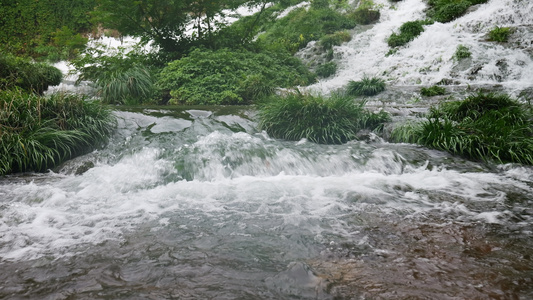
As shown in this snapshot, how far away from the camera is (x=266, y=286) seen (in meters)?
1.94

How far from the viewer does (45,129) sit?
16.9 ft

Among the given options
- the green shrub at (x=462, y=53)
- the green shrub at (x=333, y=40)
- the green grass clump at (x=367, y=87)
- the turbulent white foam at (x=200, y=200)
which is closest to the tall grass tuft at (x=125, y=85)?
the turbulent white foam at (x=200, y=200)

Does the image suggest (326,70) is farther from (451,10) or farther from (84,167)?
(84,167)

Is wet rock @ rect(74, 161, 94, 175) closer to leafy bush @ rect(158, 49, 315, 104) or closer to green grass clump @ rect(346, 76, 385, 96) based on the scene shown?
leafy bush @ rect(158, 49, 315, 104)

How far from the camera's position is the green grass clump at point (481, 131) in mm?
5117

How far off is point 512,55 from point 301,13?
506 inches

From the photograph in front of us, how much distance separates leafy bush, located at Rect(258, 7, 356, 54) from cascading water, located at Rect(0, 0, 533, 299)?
1240 centimetres

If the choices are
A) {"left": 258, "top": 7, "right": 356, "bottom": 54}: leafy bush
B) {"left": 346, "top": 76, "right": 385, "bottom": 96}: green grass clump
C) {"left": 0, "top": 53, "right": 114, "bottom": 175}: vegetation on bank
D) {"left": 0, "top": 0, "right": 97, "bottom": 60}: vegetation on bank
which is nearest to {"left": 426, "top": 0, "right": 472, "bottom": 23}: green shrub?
{"left": 258, "top": 7, "right": 356, "bottom": 54}: leafy bush

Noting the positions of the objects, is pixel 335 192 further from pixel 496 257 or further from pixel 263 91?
pixel 263 91

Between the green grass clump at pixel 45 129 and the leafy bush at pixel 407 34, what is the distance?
1164cm

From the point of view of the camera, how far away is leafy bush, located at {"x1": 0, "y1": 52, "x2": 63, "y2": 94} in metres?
8.25

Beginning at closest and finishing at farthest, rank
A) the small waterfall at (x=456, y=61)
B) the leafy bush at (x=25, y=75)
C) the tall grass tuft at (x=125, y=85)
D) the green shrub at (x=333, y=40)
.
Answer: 1. the leafy bush at (x=25, y=75)
2. the tall grass tuft at (x=125, y=85)
3. the small waterfall at (x=456, y=61)
4. the green shrub at (x=333, y=40)

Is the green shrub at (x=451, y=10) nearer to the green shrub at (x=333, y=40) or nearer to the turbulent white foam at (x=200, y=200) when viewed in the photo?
the green shrub at (x=333, y=40)

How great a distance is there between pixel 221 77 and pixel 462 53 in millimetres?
7743
